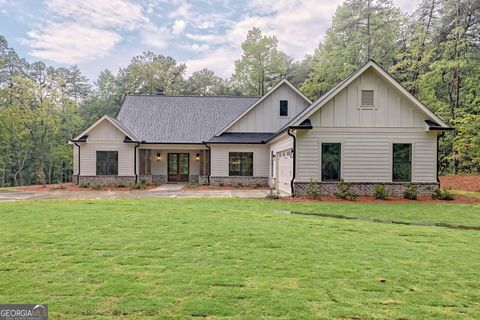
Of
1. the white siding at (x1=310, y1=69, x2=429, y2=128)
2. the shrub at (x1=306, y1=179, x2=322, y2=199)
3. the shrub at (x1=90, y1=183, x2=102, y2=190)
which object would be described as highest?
the white siding at (x1=310, y1=69, x2=429, y2=128)

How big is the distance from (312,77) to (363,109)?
2060cm

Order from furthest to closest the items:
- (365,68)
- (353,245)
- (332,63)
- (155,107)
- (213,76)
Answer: (213,76) → (332,63) → (155,107) → (365,68) → (353,245)

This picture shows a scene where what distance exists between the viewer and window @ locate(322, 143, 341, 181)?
14367mm

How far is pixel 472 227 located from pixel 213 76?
132ft

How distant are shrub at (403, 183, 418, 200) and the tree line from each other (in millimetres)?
8503

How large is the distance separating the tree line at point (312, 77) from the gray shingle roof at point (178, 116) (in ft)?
34.2

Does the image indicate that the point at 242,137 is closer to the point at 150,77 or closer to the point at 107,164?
the point at 107,164

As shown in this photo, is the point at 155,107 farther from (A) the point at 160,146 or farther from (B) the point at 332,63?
(B) the point at 332,63

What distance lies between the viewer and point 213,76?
44656 millimetres

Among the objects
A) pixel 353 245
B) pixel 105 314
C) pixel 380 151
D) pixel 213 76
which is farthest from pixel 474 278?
pixel 213 76

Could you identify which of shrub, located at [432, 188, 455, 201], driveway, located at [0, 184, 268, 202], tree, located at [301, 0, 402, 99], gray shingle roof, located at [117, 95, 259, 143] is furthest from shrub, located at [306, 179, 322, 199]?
tree, located at [301, 0, 402, 99]

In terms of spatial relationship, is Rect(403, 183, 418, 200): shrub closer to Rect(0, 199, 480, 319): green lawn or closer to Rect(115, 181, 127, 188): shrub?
Rect(0, 199, 480, 319): green lawn

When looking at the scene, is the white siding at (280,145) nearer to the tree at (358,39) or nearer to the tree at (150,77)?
the tree at (358,39)

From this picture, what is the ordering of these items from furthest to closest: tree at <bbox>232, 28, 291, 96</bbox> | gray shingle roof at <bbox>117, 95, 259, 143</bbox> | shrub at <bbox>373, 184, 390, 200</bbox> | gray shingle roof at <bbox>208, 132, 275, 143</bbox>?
tree at <bbox>232, 28, 291, 96</bbox>, gray shingle roof at <bbox>117, 95, 259, 143</bbox>, gray shingle roof at <bbox>208, 132, 275, 143</bbox>, shrub at <bbox>373, 184, 390, 200</bbox>
